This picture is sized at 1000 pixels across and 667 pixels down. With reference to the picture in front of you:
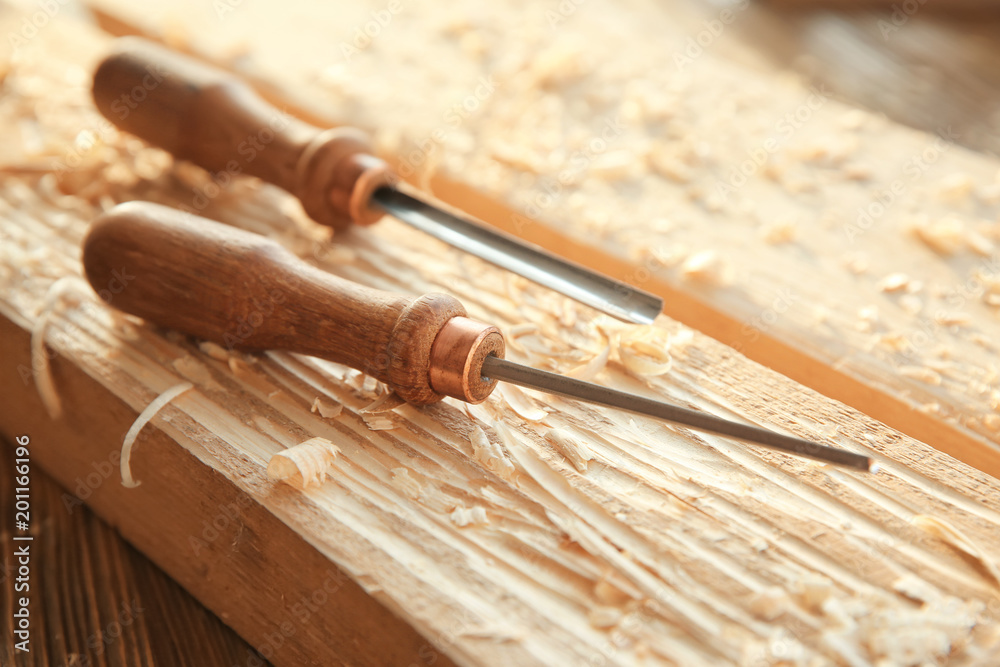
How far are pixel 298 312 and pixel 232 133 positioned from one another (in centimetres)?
39

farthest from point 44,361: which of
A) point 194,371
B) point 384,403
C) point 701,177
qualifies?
point 701,177

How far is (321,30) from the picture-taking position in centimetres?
149

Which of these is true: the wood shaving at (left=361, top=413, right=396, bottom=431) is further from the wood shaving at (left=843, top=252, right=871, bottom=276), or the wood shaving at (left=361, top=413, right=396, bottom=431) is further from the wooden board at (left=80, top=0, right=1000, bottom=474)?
the wood shaving at (left=843, top=252, right=871, bottom=276)

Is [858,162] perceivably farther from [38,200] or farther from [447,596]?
[38,200]

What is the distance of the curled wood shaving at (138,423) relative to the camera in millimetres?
777

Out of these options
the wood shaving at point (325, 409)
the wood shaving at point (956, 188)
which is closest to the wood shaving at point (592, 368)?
the wood shaving at point (325, 409)

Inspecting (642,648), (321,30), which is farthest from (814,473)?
(321,30)

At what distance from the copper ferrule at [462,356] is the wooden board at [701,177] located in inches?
14.5

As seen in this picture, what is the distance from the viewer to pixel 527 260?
0.97 metres

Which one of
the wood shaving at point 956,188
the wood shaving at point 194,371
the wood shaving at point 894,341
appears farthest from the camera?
the wood shaving at point 956,188

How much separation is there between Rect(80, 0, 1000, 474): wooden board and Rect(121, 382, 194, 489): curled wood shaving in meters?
0.52

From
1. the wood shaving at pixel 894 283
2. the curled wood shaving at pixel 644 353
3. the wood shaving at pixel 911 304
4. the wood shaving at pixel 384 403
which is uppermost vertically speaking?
the wood shaving at pixel 894 283

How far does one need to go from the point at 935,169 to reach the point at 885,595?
0.80 metres

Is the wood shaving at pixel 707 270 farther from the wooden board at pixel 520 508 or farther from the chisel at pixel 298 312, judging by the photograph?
the chisel at pixel 298 312
